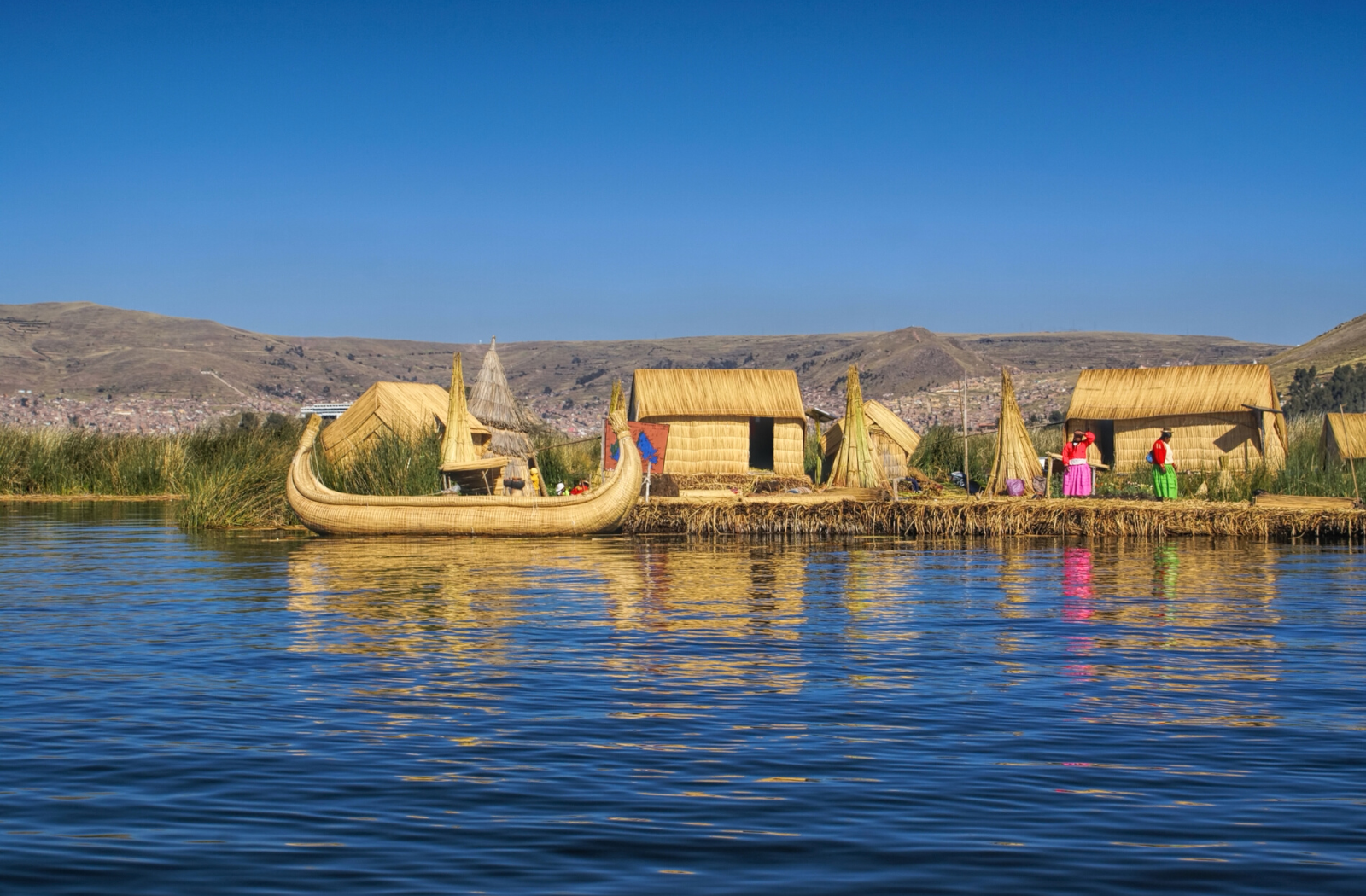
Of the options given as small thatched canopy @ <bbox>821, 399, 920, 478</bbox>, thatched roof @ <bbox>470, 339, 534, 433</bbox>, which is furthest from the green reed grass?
small thatched canopy @ <bbox>821, 399, 920, 478</bbox>

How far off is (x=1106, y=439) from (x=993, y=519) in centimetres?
1100

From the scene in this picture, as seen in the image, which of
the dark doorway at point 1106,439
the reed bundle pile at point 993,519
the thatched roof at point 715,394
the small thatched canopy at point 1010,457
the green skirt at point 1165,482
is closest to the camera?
the reed bundle pile at point 993,519

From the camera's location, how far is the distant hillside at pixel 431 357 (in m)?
92.2

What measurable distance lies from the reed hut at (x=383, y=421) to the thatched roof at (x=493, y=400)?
0.33 meters

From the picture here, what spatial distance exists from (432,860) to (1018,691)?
420cm

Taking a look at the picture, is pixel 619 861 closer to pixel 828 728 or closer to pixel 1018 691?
pixel 828 728

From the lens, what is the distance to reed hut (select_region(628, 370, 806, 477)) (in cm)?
2866

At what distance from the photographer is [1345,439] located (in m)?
26.4

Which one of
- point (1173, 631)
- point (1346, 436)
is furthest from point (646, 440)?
point (1173, 631)

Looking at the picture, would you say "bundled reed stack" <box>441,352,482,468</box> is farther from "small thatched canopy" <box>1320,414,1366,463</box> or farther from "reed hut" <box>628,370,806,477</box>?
"small thatched canopy" <box>1320,414,1366,463</box>

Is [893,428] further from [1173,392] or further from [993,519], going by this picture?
[993,519]

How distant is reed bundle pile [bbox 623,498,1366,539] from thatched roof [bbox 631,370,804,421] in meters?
7.16

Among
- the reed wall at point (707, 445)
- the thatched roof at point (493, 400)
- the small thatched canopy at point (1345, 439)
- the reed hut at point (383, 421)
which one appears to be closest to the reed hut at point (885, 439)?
the reed wall at point (707, 445)

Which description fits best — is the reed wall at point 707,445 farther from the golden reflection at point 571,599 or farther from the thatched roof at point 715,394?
the golden reflection at point 571,599
